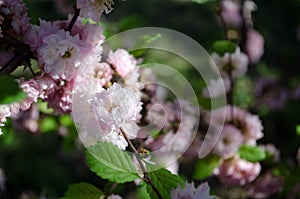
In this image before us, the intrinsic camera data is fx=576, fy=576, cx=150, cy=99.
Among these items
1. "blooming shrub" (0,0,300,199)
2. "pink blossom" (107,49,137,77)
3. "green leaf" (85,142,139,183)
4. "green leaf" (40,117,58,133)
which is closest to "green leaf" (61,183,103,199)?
"blooming shrub" (0,0,300,199)

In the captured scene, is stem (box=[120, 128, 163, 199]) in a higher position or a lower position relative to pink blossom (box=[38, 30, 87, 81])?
lower

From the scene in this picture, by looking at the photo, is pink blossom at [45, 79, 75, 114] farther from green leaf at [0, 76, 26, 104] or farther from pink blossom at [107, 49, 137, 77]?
green leaf at [0, 76, 26, 104]

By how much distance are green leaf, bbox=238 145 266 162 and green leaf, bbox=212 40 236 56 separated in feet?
0.93

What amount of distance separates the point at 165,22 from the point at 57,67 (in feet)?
11.9

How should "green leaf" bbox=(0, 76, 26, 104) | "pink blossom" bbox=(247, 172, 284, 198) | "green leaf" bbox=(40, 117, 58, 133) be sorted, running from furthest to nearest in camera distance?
"green leaf" bbox=(40, 117, 58, 133), "pink blossom" bbox=(247, 172, 284, 198), "green leaf" bbox=(0, 76, 26, 104)

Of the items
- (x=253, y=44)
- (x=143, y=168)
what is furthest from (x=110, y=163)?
(x=253, y=44)

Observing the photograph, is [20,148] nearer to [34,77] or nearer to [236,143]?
[236,143]

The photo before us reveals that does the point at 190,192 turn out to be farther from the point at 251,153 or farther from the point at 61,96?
the point at 251,153

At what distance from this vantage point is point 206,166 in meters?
1.67

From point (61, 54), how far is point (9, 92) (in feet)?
0.75

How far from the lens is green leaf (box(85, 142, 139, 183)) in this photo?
3.46 ft

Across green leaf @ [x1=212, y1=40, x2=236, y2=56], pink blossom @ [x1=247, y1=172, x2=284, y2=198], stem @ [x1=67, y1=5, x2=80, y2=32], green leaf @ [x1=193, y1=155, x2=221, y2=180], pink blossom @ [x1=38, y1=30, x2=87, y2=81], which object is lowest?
pink blossom @ [x1=247, y1=172, x2=284, y2=198]

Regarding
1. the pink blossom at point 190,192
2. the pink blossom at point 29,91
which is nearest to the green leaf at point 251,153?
the pink blossom at point 190,192

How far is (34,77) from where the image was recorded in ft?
3.76
